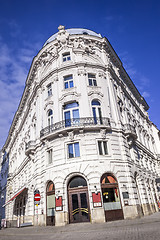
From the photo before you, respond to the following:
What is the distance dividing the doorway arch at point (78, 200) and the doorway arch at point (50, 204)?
86.0 inches

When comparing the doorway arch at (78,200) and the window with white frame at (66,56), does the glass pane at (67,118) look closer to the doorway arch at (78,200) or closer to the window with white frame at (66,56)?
the doorway arch at (78,200)

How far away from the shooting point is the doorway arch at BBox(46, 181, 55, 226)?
63.0 feet

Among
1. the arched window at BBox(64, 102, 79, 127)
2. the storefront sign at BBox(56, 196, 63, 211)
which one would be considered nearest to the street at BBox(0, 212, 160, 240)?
the storefront sign at BBox(56, 196, 63, 211)

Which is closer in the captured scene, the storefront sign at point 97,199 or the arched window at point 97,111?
the storefront sign at point 97,199

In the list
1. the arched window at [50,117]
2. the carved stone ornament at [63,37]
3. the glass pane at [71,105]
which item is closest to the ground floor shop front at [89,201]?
the arched window at [50,117]

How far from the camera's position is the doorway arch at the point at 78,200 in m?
17.7

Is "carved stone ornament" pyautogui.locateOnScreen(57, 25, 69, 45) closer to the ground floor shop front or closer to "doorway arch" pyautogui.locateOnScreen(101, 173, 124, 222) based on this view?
the ground floor shop front

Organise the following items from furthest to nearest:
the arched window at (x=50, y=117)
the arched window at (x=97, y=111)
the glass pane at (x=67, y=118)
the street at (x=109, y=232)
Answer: the arched window at (x=50, y=117), the arched window at (x=97, y=111), the glass pane at (x=67, y=118), the street at (x=109, y=232)

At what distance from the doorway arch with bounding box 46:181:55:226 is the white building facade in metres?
0.04

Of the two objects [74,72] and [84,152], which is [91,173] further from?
[74,72]

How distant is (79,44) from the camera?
27.8 m

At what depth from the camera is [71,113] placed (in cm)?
2269

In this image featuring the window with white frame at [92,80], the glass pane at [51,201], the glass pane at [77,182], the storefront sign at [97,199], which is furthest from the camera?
the window with white frame at [92,80]

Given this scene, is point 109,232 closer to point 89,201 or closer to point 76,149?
point 89,201
